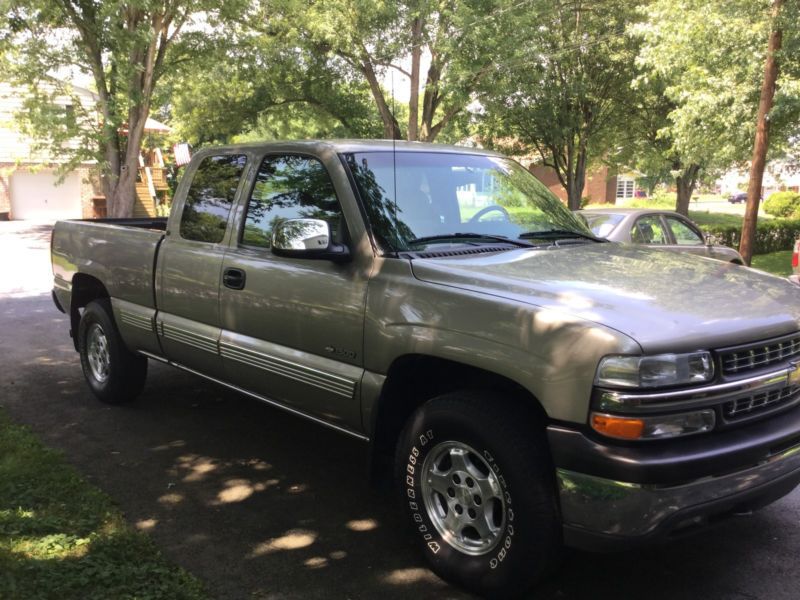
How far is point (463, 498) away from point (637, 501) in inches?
33.3

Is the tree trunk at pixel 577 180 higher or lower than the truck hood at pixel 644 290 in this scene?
higher

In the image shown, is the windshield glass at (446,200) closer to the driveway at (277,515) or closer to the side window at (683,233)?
the driveway at (277,515)

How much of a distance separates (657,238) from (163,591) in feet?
27.0

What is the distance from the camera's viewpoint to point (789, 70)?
12.4 meters

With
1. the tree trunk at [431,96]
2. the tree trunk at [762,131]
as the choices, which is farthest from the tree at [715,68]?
the tree trunk at [431,96]

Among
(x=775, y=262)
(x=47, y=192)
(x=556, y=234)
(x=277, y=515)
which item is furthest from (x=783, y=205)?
(x=277, y=515)


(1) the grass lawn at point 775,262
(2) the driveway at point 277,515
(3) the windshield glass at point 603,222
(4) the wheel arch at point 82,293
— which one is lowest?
(1) the grass lawn at point 775,262

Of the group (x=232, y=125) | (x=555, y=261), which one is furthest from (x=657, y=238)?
(x=232, y=125)

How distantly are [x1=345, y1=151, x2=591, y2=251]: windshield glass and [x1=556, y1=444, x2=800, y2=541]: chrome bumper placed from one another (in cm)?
149

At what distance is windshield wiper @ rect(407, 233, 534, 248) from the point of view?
361 cm

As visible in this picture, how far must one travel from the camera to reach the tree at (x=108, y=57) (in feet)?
48.2

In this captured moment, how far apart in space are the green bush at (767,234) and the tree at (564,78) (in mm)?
4944

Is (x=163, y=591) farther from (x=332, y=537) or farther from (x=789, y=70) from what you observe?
(x=789, y=70)

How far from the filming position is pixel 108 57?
53.6ft
